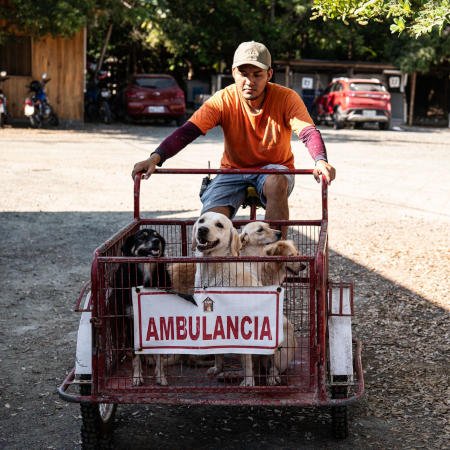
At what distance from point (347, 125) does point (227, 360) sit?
91.2 feet

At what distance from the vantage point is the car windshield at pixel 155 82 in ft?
90.8

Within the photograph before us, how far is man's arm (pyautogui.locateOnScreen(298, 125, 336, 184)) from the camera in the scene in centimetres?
461

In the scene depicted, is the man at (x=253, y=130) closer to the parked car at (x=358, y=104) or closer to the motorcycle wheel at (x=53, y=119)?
the motorcycle wheel at (x=53, y=119)

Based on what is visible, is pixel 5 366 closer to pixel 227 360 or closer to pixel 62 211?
pixel 227 360

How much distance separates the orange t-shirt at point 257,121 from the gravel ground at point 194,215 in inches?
59.5

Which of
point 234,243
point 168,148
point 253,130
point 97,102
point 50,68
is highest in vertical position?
point 50,68

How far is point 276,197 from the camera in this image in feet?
17.5

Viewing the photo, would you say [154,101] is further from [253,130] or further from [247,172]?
[247,172]

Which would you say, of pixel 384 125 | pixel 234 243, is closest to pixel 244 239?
pixel 234 243

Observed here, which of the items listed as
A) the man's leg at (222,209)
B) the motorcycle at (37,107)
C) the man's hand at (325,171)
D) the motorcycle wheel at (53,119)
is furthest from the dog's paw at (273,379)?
the motorcycle wheel at (53,119)

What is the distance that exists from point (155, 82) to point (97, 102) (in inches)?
92.3

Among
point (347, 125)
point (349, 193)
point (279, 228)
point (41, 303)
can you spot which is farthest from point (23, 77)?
point (279, 228)

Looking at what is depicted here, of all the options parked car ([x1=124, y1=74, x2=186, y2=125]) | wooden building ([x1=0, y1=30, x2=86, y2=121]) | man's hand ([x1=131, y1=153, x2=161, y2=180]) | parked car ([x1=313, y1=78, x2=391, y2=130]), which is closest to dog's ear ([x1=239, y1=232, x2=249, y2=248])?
man's hand ([x1=131, y1=153, x2=161, y2=180])

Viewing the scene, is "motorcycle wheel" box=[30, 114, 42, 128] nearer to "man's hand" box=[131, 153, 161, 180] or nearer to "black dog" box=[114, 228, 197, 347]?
"man's hand" box=[131, 153, 161, 180]
